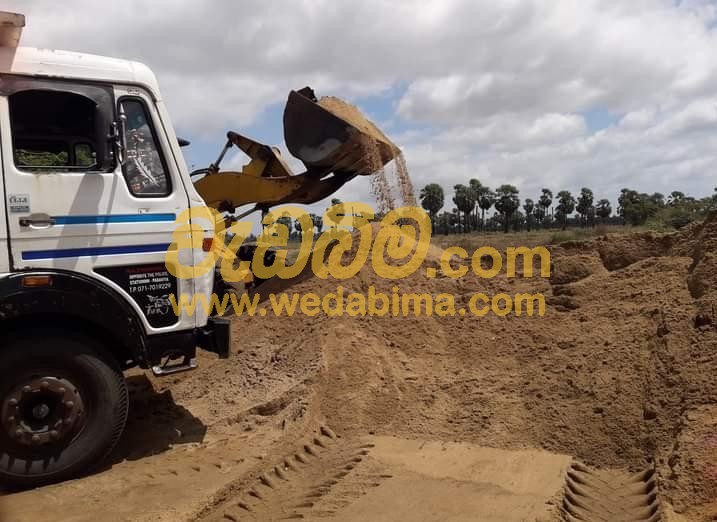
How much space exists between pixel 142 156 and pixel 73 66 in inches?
30.5

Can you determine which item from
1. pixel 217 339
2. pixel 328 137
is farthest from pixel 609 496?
pixel 328 137

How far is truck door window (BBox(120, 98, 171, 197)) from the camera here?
4543mm

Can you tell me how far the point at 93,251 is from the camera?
14.3ft

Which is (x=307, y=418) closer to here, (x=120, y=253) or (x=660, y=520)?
(x=120, y=253)

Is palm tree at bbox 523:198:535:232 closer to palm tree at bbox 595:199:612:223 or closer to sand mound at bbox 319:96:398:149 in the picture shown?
palm tree at bbox 595:199:612:223

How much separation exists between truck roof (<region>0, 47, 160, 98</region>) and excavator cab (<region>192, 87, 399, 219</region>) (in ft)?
8.27

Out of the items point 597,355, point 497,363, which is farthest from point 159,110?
point 597,355

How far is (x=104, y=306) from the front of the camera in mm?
4363

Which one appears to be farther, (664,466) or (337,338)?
(337,338)

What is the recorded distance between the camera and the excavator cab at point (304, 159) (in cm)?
719

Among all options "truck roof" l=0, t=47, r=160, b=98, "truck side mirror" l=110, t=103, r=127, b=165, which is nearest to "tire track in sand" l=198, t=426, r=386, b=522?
"truck side mirror" l=110, t=103, r=127, b=165

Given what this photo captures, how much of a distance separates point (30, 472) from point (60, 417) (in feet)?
1.31

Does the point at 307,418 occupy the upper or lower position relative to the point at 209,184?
lower

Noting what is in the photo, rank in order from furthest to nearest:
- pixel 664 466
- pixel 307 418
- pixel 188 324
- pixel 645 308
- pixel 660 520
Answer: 1. pixel 645 308
2. pixel 307 418
3. pixel 188 324
4. pixel 664 466
5. pixel 660 520
